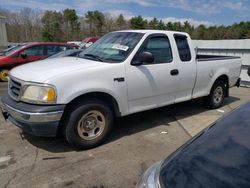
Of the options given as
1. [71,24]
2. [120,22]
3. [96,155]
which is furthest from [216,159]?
[120,22]

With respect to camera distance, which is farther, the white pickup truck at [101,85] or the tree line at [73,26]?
the tree line at [73,26]

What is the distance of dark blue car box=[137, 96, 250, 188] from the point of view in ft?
4.42

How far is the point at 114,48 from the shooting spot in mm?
4203

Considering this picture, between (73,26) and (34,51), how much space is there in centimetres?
3198

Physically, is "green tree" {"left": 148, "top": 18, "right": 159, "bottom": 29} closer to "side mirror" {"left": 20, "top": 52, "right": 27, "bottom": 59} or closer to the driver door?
"side mirror" {"left": 20, "top": 52, "right": 27, "bottom": 59}

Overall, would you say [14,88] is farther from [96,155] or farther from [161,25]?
[161,25]

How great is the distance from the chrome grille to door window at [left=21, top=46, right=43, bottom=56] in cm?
635

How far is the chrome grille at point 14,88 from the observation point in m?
3.50

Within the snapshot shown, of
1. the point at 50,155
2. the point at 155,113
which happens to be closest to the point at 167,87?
the point at 155,113

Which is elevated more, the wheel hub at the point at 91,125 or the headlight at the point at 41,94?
the headlight at the point at 41,94

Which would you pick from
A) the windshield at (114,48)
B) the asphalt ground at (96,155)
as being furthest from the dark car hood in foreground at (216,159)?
the windshield at (114,48)

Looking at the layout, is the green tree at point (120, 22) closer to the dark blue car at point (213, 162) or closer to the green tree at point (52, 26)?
the green tree at point (52, 26)

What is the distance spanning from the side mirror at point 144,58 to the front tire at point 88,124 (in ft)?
2.86

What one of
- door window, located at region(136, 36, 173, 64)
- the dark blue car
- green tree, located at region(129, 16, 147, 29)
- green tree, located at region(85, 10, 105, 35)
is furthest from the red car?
green tree, located at region(129, 16, 147, 29)
